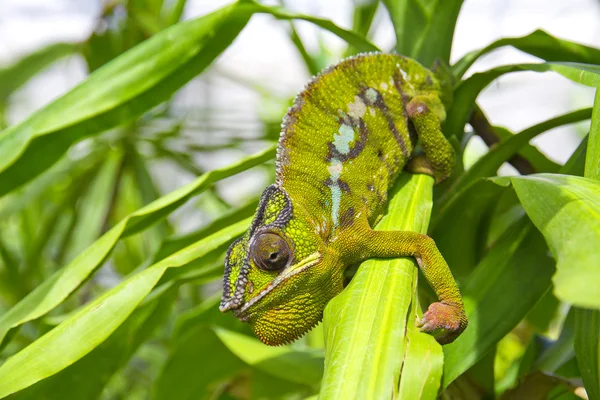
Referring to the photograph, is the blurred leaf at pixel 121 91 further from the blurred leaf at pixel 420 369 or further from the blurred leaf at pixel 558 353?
the blurred leaf at pixel 558 353

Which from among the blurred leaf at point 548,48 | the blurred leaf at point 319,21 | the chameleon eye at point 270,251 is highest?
the blurred leaf at point 319,21

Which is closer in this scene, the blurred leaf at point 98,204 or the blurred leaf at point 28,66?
the blurred leaf at point 28,66

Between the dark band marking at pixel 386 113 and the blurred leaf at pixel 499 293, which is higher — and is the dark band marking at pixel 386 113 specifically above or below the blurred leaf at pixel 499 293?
above

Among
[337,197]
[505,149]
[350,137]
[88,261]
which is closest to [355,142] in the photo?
[350,137]

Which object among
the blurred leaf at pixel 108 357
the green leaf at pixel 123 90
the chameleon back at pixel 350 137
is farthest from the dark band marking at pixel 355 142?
the blurred leaf at pixel 108 357

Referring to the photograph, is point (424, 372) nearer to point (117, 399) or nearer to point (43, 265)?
point (43, 265)

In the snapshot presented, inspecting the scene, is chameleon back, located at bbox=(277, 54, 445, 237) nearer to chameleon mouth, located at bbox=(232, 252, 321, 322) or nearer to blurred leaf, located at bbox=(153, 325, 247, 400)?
chameleon mouth, located at bbox=(232, 252, 321, 322)
